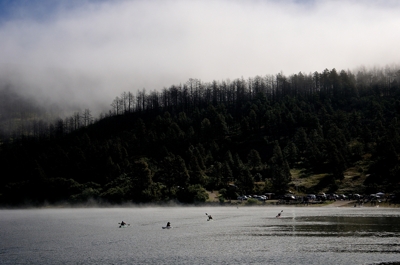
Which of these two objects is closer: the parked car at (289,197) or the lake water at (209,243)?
the lake water at (209,243)

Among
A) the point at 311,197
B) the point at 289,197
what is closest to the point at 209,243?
the point at 289,197

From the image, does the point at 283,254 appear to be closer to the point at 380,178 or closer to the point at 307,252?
the point at 307,252

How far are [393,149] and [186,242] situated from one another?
441ft

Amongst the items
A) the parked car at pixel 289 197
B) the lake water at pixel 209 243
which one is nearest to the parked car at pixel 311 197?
the parked car at pixel 289 197

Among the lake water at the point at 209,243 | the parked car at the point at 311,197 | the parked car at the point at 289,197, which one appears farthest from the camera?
the parked car at the point at 289,197

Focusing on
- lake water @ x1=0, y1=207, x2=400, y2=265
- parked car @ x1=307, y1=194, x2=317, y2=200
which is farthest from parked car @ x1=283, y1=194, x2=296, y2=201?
lake water @ x1=0, y1=207, x2=400, y2=265

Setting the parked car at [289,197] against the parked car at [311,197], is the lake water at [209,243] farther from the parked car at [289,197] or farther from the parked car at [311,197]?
the parked car at [289,197]

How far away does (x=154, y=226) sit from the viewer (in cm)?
9588

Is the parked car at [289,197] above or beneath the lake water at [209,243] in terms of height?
beneath

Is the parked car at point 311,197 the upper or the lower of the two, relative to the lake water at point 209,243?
lower

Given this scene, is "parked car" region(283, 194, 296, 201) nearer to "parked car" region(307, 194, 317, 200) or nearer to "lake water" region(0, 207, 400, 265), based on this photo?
"parked car" region(307, 194, 317, 200)

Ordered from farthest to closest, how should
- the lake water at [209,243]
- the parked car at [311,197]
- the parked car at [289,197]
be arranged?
1. the parked car at [289,197]
2. the parked car at [311,197]
3. the lake water at [209,243]

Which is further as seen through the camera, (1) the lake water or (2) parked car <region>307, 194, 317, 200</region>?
(2) parked car <region>307, 194, 317, 200</region>

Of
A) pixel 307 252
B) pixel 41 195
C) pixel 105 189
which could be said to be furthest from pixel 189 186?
pixel 307 252
